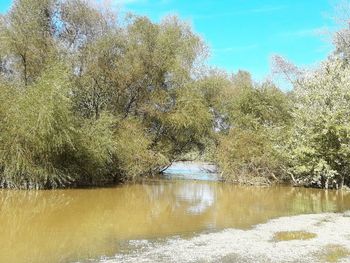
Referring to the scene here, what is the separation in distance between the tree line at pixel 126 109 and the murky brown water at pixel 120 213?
5.56 ft

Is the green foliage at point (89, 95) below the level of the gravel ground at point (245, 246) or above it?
above

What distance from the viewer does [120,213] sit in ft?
51.1

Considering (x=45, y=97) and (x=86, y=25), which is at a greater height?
(x=86, y=25)

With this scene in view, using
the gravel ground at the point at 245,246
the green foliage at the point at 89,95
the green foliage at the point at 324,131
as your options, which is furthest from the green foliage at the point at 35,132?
the green foliage at the point at 324,131

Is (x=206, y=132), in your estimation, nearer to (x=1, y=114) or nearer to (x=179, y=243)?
(x=1, y=114)

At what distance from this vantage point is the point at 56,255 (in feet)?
29.8

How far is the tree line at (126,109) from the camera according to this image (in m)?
21.0

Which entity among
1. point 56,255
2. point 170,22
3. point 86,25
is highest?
point 170,22

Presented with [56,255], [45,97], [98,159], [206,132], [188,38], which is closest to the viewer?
[56,255]

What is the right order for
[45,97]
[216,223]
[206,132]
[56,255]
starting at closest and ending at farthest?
[56,255]
[216,223]
[45,97]
[206,132]

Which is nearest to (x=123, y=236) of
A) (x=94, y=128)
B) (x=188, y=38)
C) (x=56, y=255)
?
(x=56, y=255)

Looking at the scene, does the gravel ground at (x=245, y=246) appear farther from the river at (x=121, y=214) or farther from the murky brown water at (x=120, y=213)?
the murky brown water at (x=120, y=213)

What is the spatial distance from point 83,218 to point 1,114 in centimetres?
918

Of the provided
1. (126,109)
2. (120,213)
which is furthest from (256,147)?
(120,213)
